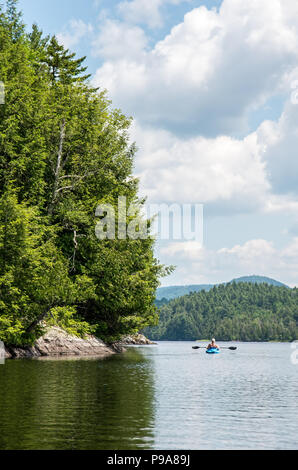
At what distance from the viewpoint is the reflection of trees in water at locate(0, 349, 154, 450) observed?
12195 millimetres

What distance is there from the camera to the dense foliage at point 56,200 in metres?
35.6

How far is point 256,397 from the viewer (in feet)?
73.7

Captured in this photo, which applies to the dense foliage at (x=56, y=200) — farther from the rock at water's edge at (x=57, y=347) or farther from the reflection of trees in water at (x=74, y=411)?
the reflection of trees in water at (x=74, y=411)

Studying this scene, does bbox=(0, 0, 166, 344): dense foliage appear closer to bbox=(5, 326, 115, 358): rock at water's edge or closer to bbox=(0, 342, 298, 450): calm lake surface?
bbox=(5, 326, 115, 358): rock at water's edge

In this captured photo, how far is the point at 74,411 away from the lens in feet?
54.3

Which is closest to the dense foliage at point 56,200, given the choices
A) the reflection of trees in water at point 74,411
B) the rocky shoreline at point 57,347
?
the rocky shoreline at point 57,347

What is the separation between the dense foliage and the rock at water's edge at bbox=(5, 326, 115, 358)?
1911mm

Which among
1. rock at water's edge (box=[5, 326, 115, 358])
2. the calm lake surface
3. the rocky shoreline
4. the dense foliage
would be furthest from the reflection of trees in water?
rock at water's edge (box=[5, 326, 115, 358])

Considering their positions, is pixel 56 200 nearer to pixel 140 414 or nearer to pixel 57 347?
pixel 57 347

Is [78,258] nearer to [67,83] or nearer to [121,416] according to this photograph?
[67,83]

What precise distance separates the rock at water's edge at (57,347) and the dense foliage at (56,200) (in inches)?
75.2

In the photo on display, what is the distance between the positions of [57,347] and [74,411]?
108 ft

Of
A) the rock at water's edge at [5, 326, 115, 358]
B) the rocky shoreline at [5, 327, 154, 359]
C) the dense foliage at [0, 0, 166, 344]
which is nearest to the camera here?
the dense foliage at [0, 0, 166, 344]

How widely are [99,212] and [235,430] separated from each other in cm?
2976
